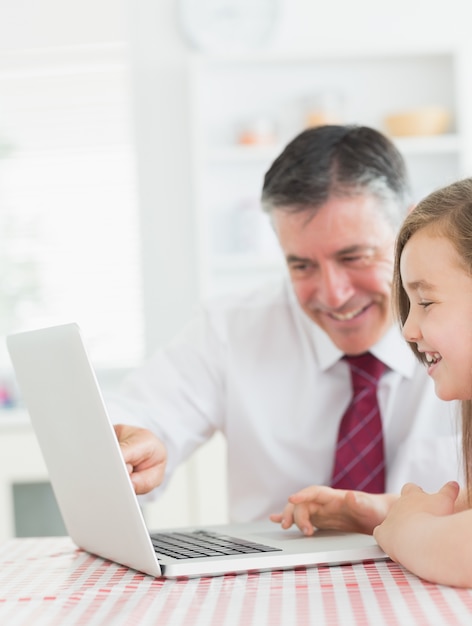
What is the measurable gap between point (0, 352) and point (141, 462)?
2.61 m

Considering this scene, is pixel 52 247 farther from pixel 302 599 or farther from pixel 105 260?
pixel 302 599

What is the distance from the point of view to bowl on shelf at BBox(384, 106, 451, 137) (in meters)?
3.64

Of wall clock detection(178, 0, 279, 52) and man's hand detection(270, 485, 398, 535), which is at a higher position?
wall clock detection(178, 0, 279, 52)

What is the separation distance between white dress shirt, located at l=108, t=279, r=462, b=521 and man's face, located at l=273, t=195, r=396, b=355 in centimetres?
8

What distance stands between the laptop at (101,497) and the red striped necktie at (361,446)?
1.15ft

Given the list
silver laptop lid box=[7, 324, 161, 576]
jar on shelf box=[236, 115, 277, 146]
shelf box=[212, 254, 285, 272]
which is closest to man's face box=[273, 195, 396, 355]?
silver laptop lid box=[7, 324, 161, 576]

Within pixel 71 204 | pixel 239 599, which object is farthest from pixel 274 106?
pixel 239 599

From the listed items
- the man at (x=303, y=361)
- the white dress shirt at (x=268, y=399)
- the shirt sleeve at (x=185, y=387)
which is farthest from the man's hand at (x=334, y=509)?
the shirt sleeve at (x=185, y=387)

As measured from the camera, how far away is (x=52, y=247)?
4.10 meters

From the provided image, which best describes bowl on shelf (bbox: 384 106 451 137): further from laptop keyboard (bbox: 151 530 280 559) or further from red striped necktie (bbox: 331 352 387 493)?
laptop keyboard (bbox: 151 530 280 559)

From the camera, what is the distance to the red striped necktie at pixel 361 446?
1.80 meters

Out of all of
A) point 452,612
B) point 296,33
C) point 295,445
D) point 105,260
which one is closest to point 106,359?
point 105,260

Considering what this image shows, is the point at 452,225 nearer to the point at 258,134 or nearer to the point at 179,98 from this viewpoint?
the point at 258,134

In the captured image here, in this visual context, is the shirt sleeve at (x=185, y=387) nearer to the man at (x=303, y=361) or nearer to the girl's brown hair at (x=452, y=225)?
the man at (x=303, y=361)
